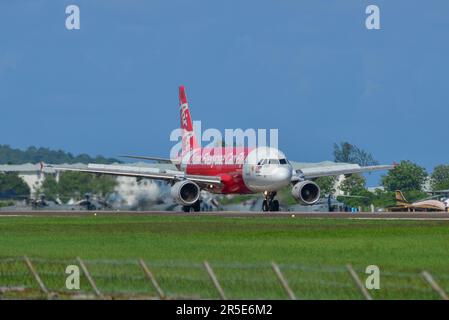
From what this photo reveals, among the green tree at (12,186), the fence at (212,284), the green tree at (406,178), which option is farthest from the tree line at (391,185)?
the fence at (212,284)

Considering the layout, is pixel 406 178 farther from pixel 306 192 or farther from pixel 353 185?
pixel 306 192

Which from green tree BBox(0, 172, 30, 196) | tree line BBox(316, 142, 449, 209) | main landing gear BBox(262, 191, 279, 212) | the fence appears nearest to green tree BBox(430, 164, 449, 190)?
tree line BBox(316, 142, 449, 209)

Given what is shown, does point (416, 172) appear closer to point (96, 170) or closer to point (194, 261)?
point (96, 170)

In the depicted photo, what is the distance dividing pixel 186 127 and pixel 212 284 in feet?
273

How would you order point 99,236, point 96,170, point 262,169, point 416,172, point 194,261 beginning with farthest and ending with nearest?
1. point 416,172
2. point 96,170
3. point 262,169
4. point 99,236
5. point 194,261

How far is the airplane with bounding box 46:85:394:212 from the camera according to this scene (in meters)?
104

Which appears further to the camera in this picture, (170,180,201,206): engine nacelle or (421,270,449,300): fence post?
(170,180,201,206): engine nacelle

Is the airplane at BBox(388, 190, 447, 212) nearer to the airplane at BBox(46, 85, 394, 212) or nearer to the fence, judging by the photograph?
the airplane at BBox(46, 85, 394, 212)

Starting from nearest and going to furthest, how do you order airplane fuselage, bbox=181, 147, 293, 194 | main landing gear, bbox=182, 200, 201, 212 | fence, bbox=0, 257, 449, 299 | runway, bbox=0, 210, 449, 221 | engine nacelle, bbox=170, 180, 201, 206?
1. fence, bbox=0, 257, 449, 299
2. runway, bbox=0, 210, 449, 221
3. airplane fuselage, bbox=181, 147, 293, 194
4. engine nacelle, bbox=170, 180, 201, 206
5. main landing gear, bbox=182, 200, 201, 212

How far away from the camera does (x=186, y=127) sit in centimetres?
12094

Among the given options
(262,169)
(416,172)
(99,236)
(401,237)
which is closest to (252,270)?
(401,237)

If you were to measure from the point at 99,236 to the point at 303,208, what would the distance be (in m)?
64.0

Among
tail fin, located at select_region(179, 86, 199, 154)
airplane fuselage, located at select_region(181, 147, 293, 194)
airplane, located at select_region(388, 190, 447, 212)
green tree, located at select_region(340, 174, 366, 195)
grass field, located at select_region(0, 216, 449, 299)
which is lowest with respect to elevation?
airplane, located at select_region(388, 190, 447, 212)

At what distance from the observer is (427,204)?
12669cm
